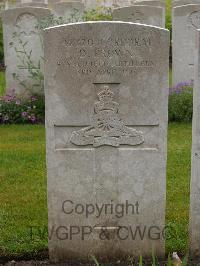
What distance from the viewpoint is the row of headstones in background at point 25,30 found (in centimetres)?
957

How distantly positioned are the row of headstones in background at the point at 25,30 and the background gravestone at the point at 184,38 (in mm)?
328

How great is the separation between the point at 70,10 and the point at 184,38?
8.32 feet

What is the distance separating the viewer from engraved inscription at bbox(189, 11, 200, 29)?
9961 mm

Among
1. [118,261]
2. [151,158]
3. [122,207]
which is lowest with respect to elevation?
[118,261]

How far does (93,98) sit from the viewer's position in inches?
161

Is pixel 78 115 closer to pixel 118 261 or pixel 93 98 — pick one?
pixel 93 98

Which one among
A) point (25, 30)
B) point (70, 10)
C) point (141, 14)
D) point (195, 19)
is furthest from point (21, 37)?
point (195, 19)

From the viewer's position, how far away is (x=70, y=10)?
441 inches

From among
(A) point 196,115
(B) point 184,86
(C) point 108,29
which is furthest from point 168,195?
(B) point 184,86

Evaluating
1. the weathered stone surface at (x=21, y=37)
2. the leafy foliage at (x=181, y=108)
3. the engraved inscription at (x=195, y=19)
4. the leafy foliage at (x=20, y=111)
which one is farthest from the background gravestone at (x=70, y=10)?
the leafy foliage at (x=181, y=108)

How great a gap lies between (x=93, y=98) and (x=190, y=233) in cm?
129

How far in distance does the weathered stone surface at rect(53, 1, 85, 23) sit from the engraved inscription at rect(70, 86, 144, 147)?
6439 millimetres

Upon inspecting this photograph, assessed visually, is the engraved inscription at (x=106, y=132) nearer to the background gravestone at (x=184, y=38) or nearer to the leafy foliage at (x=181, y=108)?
the leafy foliage at (x=181, y=108)

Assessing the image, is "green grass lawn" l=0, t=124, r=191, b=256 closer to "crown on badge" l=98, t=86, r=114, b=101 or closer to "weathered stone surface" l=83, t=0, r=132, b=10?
"crown on badge" l=98, t=86, r=114, b=101
